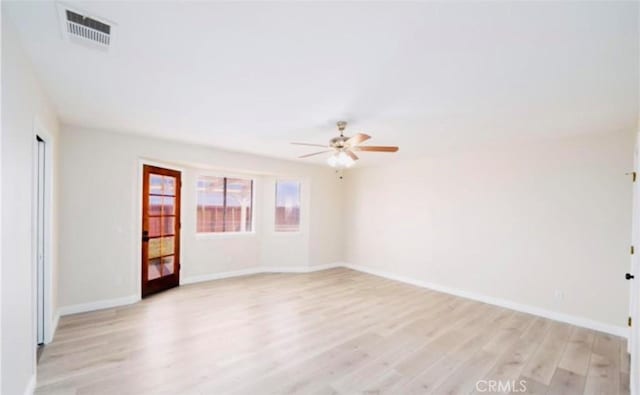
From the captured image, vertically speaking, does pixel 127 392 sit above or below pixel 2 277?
below

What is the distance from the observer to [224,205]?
5.82 meters

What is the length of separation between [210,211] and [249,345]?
3.26 m

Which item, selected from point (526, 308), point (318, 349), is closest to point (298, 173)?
point (318, 349)

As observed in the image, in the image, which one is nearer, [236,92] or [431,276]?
[236,92]

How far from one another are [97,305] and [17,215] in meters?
2.72

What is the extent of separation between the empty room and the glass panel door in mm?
44

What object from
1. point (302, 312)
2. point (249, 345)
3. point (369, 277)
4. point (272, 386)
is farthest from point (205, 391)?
point (369, 277)

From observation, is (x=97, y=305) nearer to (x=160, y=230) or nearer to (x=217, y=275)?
(x=160, y=230)

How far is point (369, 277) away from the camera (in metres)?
6.00

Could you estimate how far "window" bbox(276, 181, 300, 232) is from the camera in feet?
20.9

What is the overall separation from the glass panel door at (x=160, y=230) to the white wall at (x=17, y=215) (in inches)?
89.3

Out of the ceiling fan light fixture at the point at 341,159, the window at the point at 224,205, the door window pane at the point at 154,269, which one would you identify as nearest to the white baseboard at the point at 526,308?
the ceiling fan light fixture at the point at 341,159

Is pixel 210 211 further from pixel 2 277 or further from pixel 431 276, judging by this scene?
pixel 431 276

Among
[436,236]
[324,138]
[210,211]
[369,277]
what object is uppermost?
[324,138]
